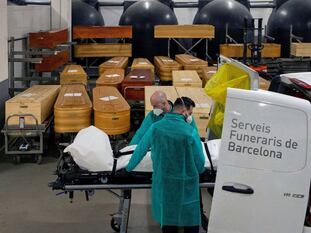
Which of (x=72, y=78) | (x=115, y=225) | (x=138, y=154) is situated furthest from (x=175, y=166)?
(x=72, y=78)

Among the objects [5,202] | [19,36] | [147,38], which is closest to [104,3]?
[147,38]

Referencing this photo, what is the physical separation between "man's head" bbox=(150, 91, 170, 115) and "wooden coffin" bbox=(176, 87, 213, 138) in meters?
1.91

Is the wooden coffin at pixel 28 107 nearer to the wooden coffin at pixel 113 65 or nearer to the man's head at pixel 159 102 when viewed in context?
the man's head at pixel 159 102

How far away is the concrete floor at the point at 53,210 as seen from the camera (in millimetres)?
5422

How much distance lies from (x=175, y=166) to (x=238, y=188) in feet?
2.72

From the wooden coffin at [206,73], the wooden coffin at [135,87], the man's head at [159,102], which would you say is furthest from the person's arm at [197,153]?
the wooden coffin at [206,73]

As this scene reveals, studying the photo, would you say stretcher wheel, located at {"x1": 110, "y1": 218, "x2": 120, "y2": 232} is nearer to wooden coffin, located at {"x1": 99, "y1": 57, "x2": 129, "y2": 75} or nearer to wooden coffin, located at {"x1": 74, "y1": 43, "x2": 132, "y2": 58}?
wooden coffin, located at {"x1": 99, "y1": 57, "x2": 129, "y2": 75}

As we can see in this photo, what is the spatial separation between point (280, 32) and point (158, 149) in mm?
12840

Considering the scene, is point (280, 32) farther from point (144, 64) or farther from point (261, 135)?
point (261, 135)

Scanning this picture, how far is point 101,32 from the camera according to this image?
14.4m

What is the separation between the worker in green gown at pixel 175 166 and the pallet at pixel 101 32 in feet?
35.0

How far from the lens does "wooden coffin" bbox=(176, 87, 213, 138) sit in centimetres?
750

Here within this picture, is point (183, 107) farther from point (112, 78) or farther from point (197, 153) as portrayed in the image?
point (112, 78)

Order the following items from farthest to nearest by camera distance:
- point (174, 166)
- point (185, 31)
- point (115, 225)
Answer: point (185, 31), point (115, 225), point (174, 166)
